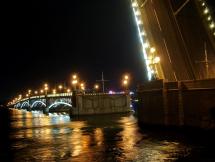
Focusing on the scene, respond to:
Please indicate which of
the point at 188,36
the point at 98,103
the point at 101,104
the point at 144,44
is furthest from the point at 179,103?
the point at 101,104

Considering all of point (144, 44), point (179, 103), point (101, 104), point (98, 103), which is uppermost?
point (144, 44)

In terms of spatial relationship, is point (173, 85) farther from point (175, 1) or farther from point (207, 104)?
point (175, 1)

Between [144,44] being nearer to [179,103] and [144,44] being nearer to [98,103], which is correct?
[179,103]

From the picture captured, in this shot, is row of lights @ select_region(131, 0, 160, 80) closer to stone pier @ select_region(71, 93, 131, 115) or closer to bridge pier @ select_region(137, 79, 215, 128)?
bridge pier @ select_region(137, 79, 215, 128)

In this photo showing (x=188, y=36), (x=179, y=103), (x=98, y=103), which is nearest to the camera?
(x=179, y=103)

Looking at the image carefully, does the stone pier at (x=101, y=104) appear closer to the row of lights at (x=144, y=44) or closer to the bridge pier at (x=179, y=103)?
the row of lights at (x=144, y=44)

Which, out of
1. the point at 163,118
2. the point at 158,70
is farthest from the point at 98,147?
the point at 158,70

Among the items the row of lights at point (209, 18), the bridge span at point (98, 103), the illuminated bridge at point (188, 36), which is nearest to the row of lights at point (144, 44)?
the illuminated bridge at point (188, 36)

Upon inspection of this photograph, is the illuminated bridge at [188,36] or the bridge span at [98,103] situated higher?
the illuminated bridge at [188,36]

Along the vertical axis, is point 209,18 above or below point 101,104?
above

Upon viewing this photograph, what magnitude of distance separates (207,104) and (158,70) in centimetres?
2177

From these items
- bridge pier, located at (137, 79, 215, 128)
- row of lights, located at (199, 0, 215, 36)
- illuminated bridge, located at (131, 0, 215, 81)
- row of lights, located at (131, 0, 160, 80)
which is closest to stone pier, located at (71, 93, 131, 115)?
row of lights, located at (131, 0, 160, 80)

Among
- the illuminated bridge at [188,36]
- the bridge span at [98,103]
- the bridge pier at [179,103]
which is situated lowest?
the bridge pier at [179,103]

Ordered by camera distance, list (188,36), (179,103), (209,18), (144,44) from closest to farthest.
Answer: (179,103) < (209,18) < (188,36) < (144,44)
